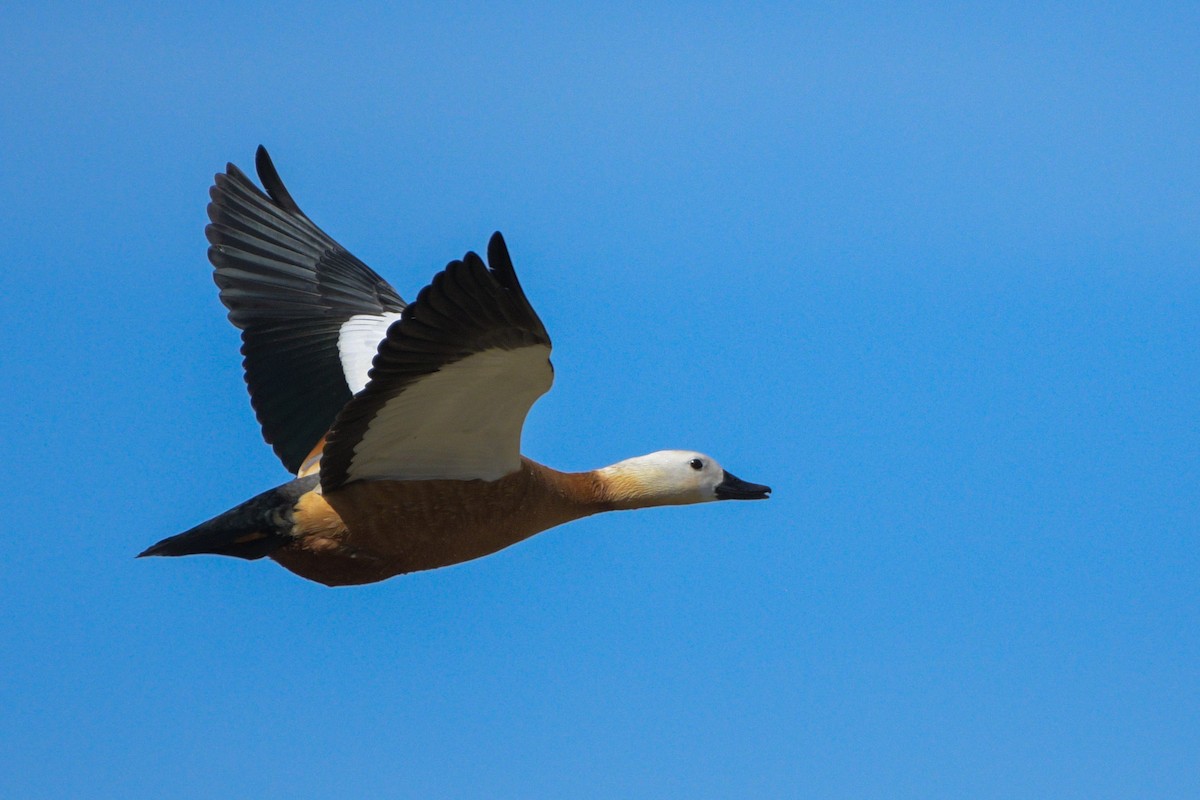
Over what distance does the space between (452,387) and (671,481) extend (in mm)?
2019

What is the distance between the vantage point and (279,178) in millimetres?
10219

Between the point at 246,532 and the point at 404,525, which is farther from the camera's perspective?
the point at 404,525

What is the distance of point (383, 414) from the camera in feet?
25.8

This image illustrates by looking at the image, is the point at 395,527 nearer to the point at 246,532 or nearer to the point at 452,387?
the point at 246,532

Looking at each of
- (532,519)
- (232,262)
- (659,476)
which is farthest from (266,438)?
(659,476)

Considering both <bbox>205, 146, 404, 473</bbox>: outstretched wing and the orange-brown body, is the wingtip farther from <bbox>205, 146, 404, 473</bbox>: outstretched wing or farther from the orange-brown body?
the orange-brown body

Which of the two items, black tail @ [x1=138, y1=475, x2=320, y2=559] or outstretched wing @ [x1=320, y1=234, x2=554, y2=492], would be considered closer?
outstretched wing @ [x1=320, y1=234, x2=554, y2=492]

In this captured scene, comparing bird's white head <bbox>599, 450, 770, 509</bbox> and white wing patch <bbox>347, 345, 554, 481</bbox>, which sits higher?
bird's white head <bbox>599, 450, 770, 509</bbox>

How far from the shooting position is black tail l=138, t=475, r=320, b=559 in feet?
26.4

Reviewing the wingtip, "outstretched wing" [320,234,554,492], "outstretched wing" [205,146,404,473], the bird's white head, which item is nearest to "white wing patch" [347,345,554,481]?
"outstretched wing" [320,234,554,492]

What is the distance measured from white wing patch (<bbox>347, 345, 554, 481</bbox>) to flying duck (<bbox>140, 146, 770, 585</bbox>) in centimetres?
1

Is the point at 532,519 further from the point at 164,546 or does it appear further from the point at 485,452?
the point at 164,546

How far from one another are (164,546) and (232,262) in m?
2.43

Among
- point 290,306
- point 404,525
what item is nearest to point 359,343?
point 290,306
